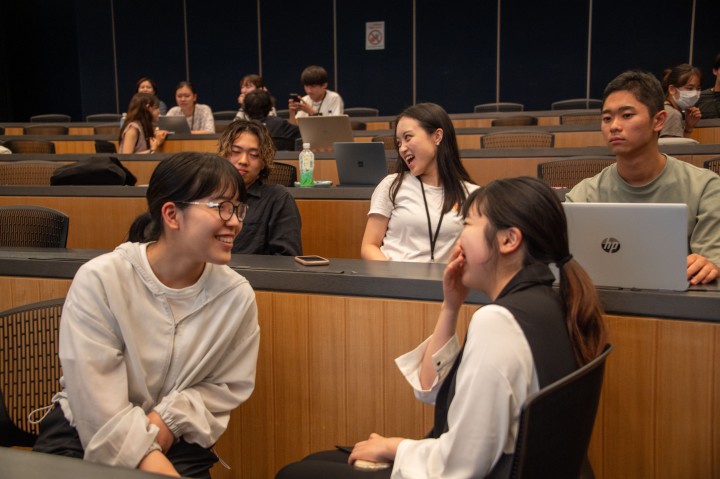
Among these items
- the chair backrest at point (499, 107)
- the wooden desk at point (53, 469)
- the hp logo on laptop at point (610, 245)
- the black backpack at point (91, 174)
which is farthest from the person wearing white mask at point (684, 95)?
the wooden desk at point (53, 469)

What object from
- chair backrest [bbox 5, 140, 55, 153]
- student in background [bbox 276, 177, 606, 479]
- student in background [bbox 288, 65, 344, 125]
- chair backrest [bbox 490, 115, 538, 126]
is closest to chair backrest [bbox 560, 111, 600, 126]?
chair backrest [bbox 490, 115, 538, 126]

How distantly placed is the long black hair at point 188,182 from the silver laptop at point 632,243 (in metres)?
0.80

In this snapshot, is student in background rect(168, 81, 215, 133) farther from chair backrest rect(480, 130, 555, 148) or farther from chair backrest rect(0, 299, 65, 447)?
chair backrest rect(0, 299, 65, 447)

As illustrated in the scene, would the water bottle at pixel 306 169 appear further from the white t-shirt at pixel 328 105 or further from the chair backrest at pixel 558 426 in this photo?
the chair backrest at pixel 558 426

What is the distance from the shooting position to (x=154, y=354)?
1.67 meters

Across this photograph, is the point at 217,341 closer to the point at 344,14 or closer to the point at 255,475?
the point at 255,475

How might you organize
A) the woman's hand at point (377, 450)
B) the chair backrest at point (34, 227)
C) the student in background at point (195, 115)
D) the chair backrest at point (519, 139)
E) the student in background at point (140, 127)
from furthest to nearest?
the student in background at point (195, 115) < the student in background at point (140, 127) < the chair backrest at point (519, 139) < the chair backrest at point (34, 227) < the woman's hand at point (377, 450)

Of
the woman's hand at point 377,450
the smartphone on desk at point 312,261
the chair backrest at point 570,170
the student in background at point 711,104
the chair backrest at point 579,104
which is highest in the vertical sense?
the chair backrest at point 579,104

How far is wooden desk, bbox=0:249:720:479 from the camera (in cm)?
161

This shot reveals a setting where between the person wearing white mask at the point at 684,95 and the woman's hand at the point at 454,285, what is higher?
the person wearing white mask at the point at 684,95

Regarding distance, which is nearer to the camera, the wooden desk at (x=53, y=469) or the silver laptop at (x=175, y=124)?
the wooden desk at (x=53, y=469)

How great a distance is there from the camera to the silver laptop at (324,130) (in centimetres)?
511

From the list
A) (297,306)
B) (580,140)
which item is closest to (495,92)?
(580,140)

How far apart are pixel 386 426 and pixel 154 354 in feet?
2.01
